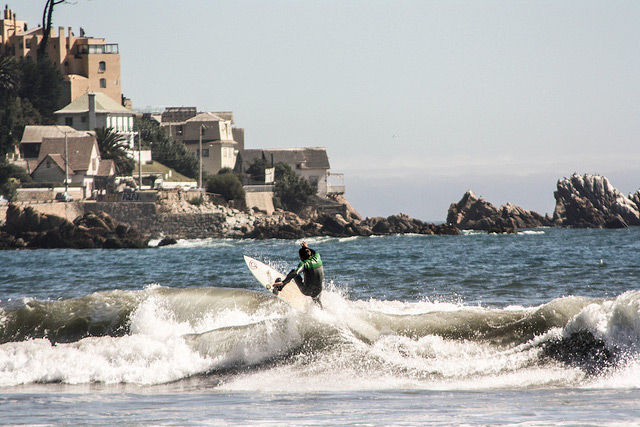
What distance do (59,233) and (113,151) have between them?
98.7 ft

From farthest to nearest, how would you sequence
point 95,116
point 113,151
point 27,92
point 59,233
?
1. point 27,92
2. point 95,116
3. point 113,151
4. point 59,233

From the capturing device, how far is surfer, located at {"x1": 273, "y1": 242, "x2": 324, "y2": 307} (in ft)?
51.2

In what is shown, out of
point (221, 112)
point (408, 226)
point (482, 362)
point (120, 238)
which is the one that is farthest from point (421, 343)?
point (221, 112)

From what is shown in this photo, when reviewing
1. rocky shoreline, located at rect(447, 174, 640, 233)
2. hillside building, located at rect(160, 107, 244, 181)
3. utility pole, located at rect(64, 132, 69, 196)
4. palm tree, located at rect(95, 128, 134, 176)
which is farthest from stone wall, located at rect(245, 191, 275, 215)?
rocky shoreline, located at rect(447, 174, 640, 233)

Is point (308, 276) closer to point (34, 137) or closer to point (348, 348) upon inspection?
point (348, 348)

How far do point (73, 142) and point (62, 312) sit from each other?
7739 cm

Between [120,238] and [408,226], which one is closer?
[120,238]

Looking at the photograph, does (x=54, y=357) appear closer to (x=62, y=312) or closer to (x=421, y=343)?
(x=62, y=312)

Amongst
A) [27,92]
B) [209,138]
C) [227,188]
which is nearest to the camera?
[227,188]

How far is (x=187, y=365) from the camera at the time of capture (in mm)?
14859

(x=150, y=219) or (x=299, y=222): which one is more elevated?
(x=150, y=219)

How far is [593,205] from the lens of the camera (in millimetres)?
123688

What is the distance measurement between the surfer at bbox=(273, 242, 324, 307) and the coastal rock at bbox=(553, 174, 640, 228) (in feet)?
369

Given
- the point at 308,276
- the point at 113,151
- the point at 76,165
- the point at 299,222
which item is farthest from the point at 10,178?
the point at 308,276
